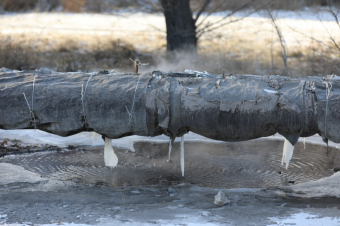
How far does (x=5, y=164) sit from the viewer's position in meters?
6.45

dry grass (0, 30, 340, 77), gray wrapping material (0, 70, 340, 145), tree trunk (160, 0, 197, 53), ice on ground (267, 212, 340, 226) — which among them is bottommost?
ice on ground (267, 212, 340, 226)

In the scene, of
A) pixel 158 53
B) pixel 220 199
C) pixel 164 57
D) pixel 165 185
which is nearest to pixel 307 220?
pixel 220 199

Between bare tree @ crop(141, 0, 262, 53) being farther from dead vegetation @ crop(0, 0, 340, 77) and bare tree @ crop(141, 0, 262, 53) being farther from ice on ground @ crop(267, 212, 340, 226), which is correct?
ice on ground @ crop(267, 212, 340, 226)

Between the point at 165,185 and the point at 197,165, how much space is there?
95cm

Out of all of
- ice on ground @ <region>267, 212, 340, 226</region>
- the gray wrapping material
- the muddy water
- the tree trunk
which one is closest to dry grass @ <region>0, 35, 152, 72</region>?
the tree trunk

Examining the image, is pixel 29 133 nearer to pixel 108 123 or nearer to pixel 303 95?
pixel 108 123

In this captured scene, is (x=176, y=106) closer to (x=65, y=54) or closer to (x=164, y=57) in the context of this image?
(x=164, y=57)

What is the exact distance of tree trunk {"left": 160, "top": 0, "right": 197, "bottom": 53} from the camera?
13.1 m

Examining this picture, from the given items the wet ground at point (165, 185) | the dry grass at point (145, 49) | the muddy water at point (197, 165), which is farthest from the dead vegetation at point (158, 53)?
the wet ground at point (165, 185)

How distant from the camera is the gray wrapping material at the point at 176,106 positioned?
17.0ft

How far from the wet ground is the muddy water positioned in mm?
14

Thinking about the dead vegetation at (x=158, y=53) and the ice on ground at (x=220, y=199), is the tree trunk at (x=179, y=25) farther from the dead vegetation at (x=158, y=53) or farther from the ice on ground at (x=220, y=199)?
the ice on ground at (x=220, y=199)

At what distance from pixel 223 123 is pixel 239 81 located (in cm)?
59

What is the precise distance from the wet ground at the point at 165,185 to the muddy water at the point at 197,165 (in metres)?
0.01
